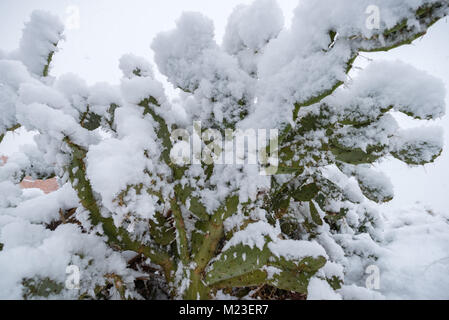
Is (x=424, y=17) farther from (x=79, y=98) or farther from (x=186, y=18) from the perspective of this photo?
(x=79, y=98)

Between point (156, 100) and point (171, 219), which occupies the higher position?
point (156, 100)

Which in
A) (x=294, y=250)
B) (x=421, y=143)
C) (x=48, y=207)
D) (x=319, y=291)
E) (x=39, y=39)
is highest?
(x=39, y=39)

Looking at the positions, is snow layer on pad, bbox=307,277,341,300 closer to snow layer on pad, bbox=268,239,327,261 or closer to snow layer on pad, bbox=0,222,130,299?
snow layer on pad, bbox=268,239,327,261

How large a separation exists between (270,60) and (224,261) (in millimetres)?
896

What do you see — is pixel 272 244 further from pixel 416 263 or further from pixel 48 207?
→ pixel 416 263

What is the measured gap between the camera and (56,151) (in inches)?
43.5

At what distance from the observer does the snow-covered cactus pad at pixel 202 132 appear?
0.80 meters

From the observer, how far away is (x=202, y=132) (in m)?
1.20

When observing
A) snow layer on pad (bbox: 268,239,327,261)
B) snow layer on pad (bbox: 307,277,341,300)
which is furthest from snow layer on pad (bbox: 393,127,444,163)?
snow layer on pad (bbox: 307,277,341,300)

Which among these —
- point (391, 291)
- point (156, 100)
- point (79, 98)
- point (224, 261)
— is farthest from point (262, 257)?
point (391, 291)

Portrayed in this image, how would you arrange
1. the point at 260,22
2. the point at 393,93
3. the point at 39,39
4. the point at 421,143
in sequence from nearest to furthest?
the point at 393,93
the point at 421,143
the point at 260,22
the point at 39,39

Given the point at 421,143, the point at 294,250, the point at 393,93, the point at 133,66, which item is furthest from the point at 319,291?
the point at 133,66

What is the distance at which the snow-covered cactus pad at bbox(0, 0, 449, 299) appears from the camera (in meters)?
0.80

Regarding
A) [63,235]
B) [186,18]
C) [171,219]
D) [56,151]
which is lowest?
[63,235]
